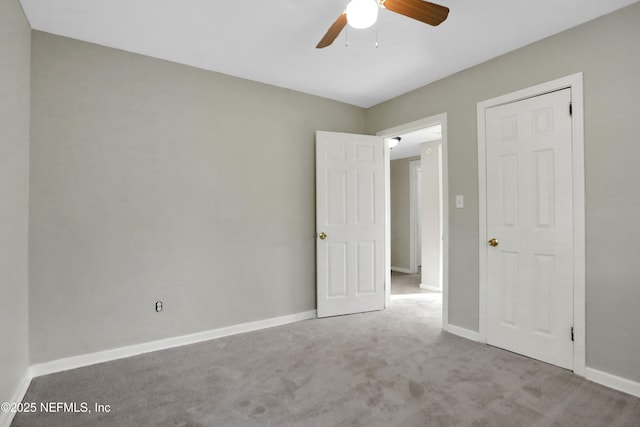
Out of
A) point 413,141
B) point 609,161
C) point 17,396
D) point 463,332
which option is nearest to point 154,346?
point 17,396

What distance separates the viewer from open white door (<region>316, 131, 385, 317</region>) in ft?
12.3

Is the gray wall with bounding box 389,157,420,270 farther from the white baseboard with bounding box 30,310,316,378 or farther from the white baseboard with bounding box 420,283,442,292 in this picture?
the white baseboard with bounding box 30,310,316,378

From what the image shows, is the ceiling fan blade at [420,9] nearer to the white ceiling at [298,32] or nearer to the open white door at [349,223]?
the white ceiling at [298,32]

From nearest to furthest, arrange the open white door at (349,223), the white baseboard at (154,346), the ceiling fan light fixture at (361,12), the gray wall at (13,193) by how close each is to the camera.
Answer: the ceiling fan light fixture at (361,12)
the gray wall at (13,193)
the white baseboard at (154,346)
the open white door at (349,223)

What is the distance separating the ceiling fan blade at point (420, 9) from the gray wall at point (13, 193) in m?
2.11

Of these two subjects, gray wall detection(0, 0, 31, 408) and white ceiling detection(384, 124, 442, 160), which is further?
white ceiling detection(384, 124, 442, 160)

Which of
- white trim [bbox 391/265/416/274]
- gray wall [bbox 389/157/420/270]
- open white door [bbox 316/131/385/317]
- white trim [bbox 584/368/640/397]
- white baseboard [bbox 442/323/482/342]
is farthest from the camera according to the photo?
gray wall [bbox 389/157/420/270]

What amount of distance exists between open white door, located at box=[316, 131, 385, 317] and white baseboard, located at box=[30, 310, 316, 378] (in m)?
0.48

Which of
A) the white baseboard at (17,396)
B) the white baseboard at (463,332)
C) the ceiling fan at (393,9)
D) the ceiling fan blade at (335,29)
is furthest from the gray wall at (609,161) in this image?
the white baseboard at (17,396)

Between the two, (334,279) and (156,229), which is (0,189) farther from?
(334,279)

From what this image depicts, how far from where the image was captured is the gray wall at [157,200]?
248 centimetres

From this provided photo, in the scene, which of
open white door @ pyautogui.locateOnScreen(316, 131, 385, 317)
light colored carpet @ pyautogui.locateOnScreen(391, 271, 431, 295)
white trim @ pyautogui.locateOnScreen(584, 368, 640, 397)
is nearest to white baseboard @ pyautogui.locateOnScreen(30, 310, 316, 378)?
open white door @ pyautogui.locateOnScreen(316, 131, 385, 317)

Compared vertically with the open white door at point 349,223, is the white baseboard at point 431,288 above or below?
below

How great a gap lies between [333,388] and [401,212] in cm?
531
